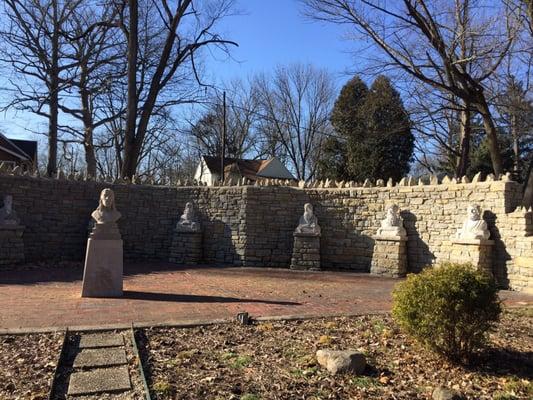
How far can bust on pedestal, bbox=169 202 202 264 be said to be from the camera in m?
14.4

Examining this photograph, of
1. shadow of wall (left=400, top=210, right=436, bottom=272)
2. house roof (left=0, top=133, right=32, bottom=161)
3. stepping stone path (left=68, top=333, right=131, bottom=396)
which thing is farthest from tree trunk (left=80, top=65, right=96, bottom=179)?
stepping stone path (left=68, top=333, right=131, bottom=396)

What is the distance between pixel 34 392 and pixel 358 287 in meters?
7.57

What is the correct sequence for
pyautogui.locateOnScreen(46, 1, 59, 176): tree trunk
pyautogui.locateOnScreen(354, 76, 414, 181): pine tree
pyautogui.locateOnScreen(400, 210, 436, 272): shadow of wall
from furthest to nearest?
pyautogui.locateOnScreen(354, 76, 414, 181): pine tree → pyautogui.locateOnScreen(46, 1, 59, 176): tree trunk → pyautogui.locateOnScreen(400, 210, 436, 272): shadow of wall

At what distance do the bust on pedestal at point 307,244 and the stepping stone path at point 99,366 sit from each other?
852 centimetres

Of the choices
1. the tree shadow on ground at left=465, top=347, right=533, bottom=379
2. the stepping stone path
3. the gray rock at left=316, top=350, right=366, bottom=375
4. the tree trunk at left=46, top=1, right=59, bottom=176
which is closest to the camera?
the stepping stone path

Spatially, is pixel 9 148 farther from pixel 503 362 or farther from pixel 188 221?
pixel 503 362

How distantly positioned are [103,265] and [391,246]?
7388 millimetres

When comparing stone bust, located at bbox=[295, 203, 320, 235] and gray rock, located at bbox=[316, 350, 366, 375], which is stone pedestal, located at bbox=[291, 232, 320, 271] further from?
gray rock, located at bbox=[316, 350, 366, 375]

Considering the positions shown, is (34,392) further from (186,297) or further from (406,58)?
(406,58)

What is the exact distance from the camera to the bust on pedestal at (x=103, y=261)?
26.2 feet

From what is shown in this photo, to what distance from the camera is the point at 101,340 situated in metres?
5.30

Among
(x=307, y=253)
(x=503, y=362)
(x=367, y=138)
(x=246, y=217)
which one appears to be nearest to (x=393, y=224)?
(x=307, y=253)

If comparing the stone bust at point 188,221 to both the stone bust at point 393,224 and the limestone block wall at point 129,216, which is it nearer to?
the limestone block wall at point 129,216

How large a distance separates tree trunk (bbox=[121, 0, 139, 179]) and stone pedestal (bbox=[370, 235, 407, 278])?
32.7ft
